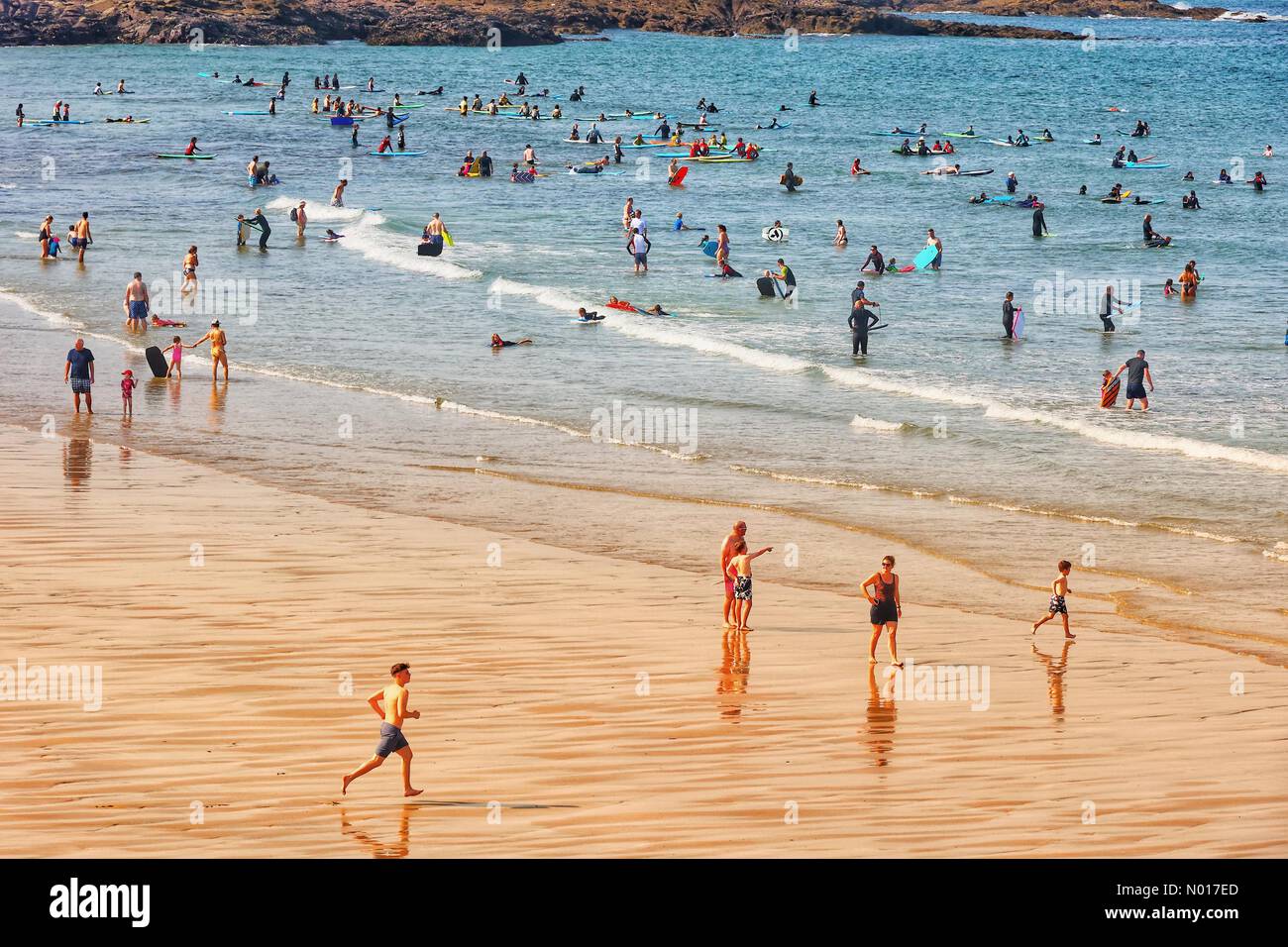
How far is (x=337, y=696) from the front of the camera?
13609 mm

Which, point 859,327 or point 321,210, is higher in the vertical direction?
point 321,210

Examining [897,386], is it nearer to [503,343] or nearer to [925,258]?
[503,343]

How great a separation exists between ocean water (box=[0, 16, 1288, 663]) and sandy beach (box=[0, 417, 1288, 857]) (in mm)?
2136

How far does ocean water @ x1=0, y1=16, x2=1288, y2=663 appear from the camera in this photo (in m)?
21.9

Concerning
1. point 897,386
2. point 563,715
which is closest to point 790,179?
point 897,386

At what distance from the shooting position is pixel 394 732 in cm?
1154

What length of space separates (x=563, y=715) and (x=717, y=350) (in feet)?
70.5

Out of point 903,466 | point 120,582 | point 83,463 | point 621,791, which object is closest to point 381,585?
point 120,582

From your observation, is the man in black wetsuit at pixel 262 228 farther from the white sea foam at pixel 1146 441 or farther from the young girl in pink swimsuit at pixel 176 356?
the white sea foam at pixel 1146 441

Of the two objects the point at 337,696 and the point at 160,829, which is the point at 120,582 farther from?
the point at 160,829

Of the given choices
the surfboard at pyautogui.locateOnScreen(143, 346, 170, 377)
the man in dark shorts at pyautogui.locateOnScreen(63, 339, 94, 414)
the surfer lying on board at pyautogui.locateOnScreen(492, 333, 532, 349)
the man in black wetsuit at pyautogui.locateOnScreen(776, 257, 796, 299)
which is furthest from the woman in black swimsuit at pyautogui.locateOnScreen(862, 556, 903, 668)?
the man in black wetsuit at pyautogui.locateOnScreen(776, 257, 796, 299)

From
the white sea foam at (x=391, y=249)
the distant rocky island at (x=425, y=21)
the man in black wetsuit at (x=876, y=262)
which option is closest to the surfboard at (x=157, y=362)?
the white sea foam at (x=391, y=249)

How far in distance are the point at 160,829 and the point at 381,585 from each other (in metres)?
6.49

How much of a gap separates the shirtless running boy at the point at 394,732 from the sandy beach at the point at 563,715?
196 mm
